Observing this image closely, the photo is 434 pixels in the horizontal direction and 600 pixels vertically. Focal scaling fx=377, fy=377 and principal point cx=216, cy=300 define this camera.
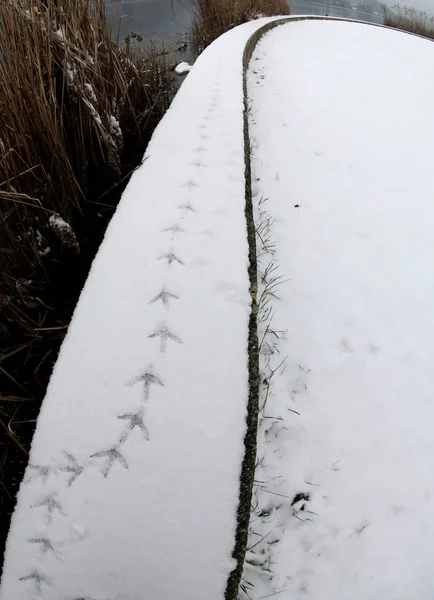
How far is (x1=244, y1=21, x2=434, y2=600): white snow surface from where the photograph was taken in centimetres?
102

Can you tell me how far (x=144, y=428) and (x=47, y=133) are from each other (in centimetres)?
109

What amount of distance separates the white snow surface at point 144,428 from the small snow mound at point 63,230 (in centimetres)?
1

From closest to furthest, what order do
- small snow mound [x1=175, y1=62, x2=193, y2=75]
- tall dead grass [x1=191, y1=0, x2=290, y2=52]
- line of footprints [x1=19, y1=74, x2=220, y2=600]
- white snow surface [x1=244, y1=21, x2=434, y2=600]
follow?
line of footprints [x1=19, y1=74, x2=220, y2=600] < white snow surface [x1=244, y1=21, x2=434, y2=600] < small snow mound [x1=175, y1=62, x2=193, y2=75] < tall dead grass [x1=191, y1=0, x2=290, y2=52]

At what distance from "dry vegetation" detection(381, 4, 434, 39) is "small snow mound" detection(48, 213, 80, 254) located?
1001 centimetres

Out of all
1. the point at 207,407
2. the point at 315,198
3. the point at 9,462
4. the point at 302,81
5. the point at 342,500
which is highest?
the point at 302,81

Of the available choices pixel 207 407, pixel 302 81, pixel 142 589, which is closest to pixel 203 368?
pixel 207 407

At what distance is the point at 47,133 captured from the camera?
4.32 feet

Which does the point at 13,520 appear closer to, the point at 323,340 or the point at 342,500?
the point at 342,500

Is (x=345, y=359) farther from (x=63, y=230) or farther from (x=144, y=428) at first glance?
(x=63, y=230)

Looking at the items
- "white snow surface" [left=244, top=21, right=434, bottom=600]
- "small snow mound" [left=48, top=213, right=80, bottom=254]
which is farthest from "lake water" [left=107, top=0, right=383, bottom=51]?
"small snow mound" [left=48, top=213, right=80, bottom=254]

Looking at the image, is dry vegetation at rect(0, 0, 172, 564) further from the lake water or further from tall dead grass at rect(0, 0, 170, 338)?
the lake water

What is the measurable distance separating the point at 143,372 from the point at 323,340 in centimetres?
80

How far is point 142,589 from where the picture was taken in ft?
2.22

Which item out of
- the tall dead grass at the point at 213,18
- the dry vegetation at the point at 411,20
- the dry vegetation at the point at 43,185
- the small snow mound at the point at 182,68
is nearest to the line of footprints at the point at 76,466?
the dry vegetation at the point at 43,185
